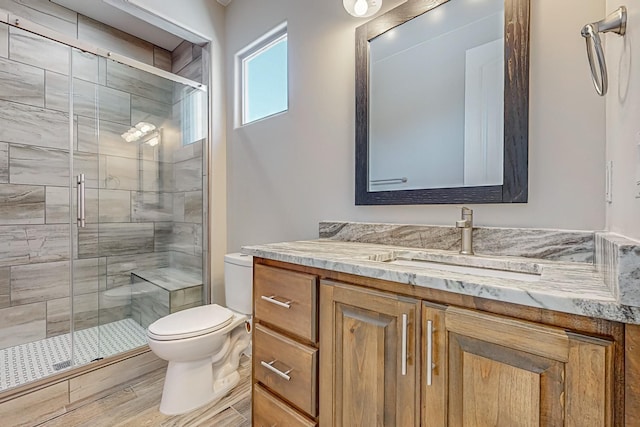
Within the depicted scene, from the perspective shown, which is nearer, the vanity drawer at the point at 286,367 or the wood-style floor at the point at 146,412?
the vanity drawer at the point at 286,367

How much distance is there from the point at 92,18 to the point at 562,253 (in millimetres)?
3410

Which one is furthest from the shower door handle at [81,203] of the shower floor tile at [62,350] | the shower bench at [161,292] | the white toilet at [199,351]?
the white toilet at [199,351]

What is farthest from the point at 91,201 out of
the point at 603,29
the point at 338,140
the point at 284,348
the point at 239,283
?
the point at 603,29

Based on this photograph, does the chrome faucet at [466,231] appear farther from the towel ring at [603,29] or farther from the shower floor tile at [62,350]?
the shower floor tile at [62,350]

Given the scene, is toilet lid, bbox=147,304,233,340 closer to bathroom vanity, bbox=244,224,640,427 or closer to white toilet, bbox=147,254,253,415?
white toilet, bbox=147,254,253,415

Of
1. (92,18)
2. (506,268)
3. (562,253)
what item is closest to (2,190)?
(92,18)

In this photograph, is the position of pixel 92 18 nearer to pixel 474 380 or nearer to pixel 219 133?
pixel 219 133

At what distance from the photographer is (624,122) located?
73 cm

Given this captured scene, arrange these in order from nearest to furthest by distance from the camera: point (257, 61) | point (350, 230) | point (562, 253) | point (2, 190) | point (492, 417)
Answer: point (492, 417) → point (562, 253) → point (350, 230) → point (2, 190) → point (257, 61)

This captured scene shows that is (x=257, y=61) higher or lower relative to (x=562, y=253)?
higher

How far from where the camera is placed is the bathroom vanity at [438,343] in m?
0.53

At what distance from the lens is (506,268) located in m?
0.99

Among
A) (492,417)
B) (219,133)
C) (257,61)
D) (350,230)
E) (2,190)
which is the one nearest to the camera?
(492,417)

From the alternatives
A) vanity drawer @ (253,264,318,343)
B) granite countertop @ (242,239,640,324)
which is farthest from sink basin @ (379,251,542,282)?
vanity drawer @ (253,264,318,343)
